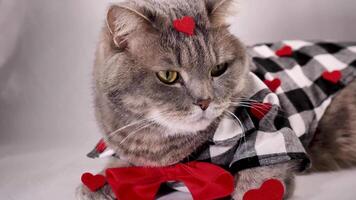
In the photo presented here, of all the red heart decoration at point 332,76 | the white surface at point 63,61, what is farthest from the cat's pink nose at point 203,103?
the white surface at point 63,61

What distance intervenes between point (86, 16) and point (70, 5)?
0.07 metres

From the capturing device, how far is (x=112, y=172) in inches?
65.8

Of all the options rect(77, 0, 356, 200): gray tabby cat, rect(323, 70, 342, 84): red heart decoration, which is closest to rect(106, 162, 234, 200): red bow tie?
rect(77, 0, 356, 200): gray tabby cat

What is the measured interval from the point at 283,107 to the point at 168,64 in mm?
444

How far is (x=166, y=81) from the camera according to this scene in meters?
1.50

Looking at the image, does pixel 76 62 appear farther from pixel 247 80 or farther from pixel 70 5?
pixel 247 80

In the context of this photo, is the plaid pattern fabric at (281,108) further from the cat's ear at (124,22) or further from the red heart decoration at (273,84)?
the cat's ear at (124,22)

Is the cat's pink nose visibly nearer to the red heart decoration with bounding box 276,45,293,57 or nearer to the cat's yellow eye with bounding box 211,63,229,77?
the cat's yellow eye with bounding box 211,63,229,77

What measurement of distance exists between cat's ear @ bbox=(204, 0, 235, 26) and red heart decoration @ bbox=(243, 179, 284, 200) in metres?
0.43

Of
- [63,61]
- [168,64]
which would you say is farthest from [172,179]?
[63,61]

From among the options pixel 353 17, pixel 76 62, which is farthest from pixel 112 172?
pixel 353 17

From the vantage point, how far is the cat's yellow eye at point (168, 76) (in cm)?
150

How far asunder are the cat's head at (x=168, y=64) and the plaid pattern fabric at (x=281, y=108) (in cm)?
10

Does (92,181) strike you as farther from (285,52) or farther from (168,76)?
(285,52)
